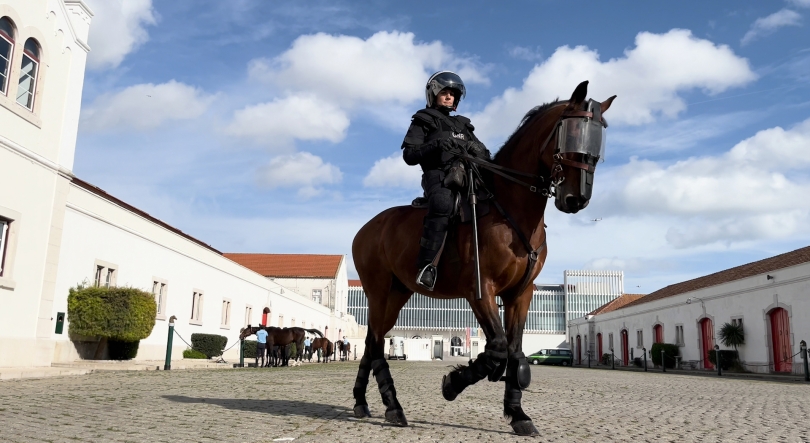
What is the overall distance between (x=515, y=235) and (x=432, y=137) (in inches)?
48.2

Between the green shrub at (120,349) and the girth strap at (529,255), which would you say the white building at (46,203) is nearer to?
the green shrub at (120,349)

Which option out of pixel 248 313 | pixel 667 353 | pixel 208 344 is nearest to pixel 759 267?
pixel 667 353

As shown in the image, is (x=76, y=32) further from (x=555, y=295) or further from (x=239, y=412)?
(x=555, y=295)

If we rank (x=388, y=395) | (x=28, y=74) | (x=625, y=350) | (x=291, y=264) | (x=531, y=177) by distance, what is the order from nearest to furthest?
1. (x=531, y=177)
2. (x=388, y=395)
3. (x=28, y=74)
4. (x=625, y=350)
5. (x=291, y=264)

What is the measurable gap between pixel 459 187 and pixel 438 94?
3.49 feet

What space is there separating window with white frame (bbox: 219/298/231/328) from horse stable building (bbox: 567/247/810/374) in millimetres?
24974

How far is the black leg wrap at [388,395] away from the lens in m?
5.34

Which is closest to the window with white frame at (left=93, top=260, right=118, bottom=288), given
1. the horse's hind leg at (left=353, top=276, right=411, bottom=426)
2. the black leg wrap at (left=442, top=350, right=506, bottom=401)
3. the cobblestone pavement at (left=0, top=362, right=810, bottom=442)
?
the cobblestone pavement at (left=0, top=362, right=810, bottom=442)

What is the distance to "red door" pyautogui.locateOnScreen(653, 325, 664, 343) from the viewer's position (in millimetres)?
40994

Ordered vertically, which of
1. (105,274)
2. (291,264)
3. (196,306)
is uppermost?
(291,264)

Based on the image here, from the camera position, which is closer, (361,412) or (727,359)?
(361,412)

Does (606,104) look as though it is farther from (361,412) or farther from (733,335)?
(733,335)

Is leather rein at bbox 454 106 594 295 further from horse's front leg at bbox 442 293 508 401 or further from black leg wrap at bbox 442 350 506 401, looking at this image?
black leg wrap at bbox 442 350 506 401

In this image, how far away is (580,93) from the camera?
15.7 feet
